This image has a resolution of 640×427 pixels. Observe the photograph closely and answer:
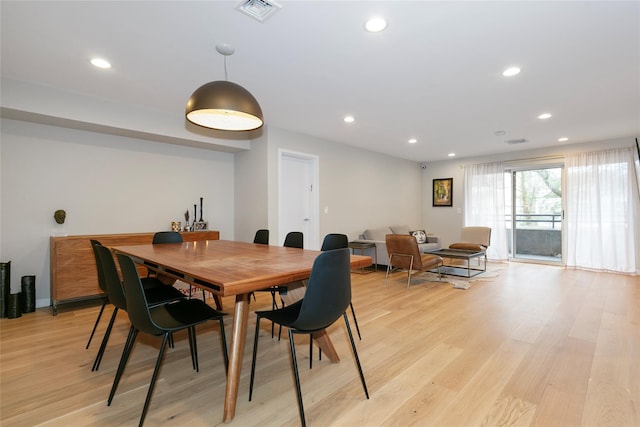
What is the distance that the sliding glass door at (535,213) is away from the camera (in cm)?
625

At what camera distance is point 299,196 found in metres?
5.27

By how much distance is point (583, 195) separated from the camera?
225 inches

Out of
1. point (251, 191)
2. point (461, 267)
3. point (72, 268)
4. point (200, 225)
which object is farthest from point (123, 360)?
point (461, 267)

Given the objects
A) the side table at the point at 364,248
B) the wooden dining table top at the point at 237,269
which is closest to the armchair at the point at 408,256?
the side table at the point at 364,248

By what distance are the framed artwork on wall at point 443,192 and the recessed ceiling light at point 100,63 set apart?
711 cm

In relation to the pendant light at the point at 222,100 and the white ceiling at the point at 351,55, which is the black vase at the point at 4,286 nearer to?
the white ceiling at the point at 351,55

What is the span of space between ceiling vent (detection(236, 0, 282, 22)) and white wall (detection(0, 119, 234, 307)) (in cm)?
305

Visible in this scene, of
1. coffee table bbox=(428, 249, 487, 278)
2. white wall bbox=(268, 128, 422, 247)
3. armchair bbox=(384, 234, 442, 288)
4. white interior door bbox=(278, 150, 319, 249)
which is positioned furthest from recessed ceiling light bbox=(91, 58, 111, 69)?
coffee table bbox=(428, 249, 487, 278)

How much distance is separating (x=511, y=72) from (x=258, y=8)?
94.2 inches

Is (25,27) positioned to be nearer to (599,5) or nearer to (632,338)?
(599,5)

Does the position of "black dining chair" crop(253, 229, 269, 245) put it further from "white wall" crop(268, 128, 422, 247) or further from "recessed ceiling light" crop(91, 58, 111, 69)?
"recessed ceiling light" crop(91, 58, 111, 69)

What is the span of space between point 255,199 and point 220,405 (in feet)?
11.1

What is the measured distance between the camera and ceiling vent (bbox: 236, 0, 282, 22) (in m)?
1.95

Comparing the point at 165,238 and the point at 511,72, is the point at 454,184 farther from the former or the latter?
the point at 165,238
